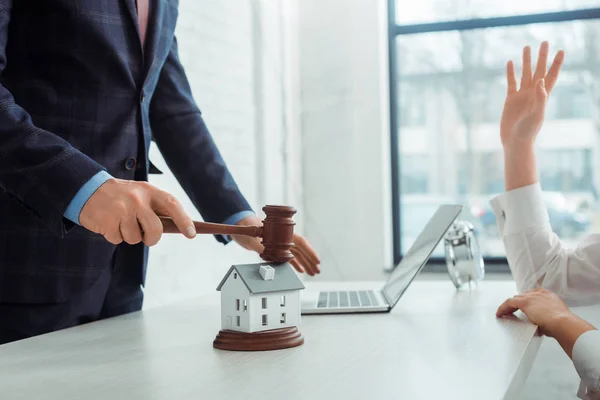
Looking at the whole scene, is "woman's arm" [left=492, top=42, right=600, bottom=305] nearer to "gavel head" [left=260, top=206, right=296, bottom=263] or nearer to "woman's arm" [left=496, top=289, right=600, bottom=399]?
"woman's arm" [left=496, top=289, right=600, bottom=399]

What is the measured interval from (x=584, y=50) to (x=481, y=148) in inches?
24.0

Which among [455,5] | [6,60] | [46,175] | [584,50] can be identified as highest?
[455,5]

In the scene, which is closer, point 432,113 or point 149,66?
point 149,66

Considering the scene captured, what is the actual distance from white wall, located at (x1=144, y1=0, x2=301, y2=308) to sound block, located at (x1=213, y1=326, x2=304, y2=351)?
56.1 inches

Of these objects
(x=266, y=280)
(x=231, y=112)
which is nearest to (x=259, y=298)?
(x=266, y=280)

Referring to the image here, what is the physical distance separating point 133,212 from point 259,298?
0.63 ft

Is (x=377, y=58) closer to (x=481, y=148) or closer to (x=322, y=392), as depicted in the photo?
(x=481, y=148)

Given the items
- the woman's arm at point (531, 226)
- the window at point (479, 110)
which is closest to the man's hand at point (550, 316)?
the woman's arm at point (531, 226)

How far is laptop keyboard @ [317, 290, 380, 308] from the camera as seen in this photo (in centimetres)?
132

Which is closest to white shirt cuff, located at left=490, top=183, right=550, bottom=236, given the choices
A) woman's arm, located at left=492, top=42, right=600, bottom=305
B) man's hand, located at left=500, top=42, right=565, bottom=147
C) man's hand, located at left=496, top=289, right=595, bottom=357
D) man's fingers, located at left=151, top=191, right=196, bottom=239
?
woman's arm, located at left=492, top=42, right=600, bottom=305

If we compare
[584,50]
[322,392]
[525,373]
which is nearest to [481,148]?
[584,50]

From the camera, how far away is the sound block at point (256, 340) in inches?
36.6

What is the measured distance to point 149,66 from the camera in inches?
49.5

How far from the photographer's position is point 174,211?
884 mm
